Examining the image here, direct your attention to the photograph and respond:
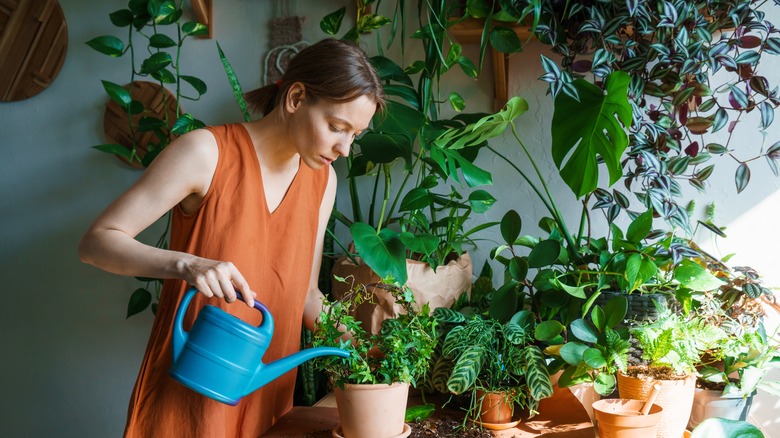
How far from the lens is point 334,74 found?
125 cm

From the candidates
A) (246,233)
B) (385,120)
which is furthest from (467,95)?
(246,233)

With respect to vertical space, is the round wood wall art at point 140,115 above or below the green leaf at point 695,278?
above

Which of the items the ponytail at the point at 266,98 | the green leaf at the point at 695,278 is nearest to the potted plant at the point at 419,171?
the ponytail at the point at 266,98

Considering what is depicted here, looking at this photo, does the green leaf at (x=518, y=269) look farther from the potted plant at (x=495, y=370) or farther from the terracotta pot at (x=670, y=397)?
the terracotta pot at (x=670, y=397)

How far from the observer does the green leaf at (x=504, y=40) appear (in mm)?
1589

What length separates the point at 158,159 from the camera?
1.24m

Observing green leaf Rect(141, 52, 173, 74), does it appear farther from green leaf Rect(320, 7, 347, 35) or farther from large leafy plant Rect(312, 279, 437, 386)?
large leafy plant Rect(312, 279, 437, 386)

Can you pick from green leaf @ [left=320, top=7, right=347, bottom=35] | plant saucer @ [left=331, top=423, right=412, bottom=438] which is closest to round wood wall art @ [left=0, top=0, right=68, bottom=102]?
green leaf @ [left=320, top=7, right=347, bottom=35]

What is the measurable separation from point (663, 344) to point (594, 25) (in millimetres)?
668

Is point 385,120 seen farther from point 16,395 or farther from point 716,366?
point 16,395

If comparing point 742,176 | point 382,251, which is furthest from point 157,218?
point 742,176

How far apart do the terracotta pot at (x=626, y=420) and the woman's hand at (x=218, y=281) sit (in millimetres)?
609

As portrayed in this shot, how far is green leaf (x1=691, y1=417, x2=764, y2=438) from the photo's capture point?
1117mm

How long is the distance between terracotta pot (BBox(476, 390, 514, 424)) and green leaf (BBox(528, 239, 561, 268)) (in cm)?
32
